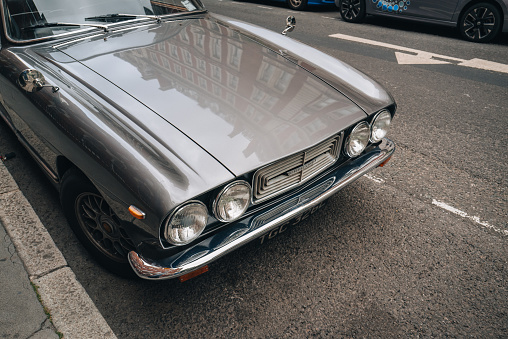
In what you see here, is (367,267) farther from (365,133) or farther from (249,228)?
(249,228)

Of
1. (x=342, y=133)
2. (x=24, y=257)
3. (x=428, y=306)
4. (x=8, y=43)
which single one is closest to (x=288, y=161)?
(x=342, y=133)

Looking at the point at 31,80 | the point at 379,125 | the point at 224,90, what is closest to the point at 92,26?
the point at 31,80

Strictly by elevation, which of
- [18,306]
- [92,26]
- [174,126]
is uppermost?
[92,26]

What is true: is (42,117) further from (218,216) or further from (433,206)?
(433,206)

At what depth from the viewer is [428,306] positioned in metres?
2.33

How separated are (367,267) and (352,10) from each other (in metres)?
7.70

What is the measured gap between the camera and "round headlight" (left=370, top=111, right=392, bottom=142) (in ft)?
8.60

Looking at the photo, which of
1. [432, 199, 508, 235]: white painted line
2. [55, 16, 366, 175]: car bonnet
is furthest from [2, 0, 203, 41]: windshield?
[432, 199, 508, 235]: white painted line

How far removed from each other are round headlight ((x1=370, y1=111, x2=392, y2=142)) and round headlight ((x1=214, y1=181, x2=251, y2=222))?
1052 millimetres

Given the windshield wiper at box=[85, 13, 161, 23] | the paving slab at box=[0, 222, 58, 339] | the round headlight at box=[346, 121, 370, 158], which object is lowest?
the paving slab at box=[0, 222, 58, 339]

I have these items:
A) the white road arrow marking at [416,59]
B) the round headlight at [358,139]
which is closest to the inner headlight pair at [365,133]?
the round headlight at [358,139]

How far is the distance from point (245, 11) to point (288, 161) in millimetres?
9232

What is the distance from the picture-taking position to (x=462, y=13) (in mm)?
7555

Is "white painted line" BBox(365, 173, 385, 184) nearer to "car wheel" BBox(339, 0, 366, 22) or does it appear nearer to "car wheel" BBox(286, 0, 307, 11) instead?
"car wheel" BBox(339, 0, 366, 22)
